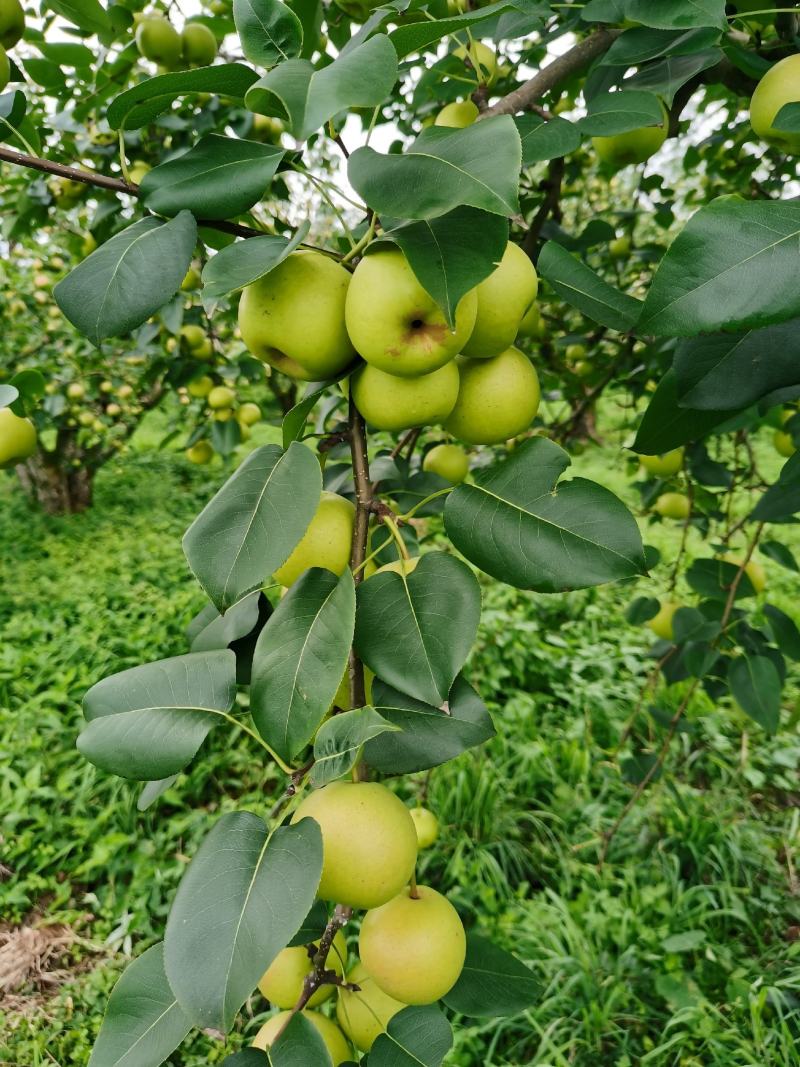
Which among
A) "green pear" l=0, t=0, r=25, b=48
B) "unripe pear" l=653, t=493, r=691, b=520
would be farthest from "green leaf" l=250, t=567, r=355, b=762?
"unripe pear" l=653, t=493, r=691, b=520

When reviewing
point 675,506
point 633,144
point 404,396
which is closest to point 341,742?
point 404,396

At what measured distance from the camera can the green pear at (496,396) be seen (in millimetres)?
723

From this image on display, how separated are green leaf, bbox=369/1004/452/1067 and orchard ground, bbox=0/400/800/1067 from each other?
35.1 inches

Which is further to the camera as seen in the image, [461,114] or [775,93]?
[461,114]

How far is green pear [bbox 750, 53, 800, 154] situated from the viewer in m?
0.78

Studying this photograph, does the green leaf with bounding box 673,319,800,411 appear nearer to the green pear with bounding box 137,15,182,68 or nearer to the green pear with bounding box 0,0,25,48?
the green pear with bounding box 0,0,25,48

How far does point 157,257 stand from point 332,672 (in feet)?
1.25


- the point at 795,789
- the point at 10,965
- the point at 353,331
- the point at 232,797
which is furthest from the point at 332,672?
the point at 795,789

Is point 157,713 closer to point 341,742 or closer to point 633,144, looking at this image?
point 341,742

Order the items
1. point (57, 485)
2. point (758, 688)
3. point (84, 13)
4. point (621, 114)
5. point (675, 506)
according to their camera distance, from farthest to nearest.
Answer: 1. point (57, 485)
2. point (675, 506)
3. point (758, 688)
4. point (84, 13)
5. point (621, 114)

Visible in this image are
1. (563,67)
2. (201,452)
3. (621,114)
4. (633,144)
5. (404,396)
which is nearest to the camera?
(404,396)

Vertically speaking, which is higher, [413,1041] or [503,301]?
[503,301]

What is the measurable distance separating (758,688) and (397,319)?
141 cm

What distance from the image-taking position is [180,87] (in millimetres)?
589
